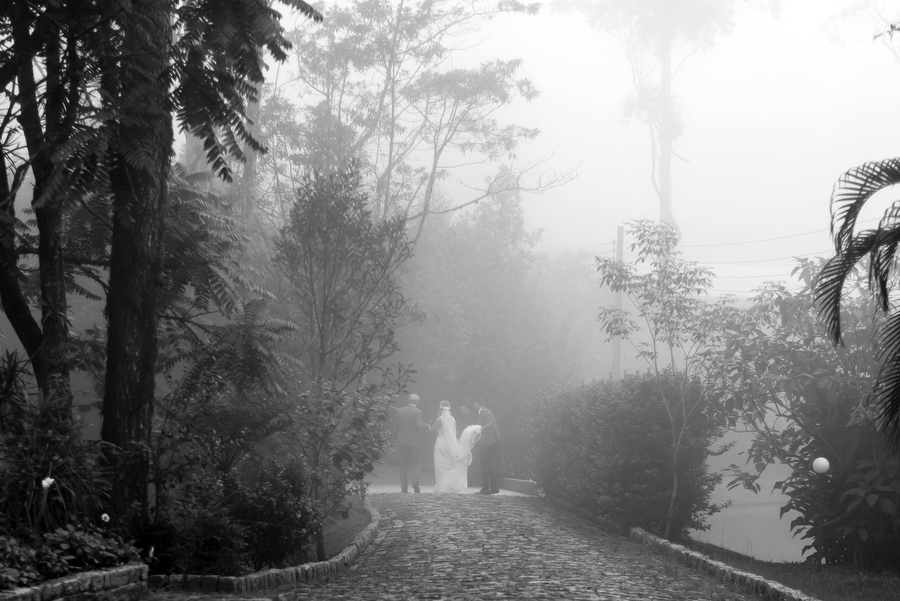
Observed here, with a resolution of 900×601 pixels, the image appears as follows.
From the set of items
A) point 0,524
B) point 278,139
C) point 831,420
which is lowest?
point 0,524

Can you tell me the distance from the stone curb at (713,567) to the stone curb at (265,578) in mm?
4158

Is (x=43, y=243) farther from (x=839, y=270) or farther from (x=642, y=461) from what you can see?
(x=642, y=461)

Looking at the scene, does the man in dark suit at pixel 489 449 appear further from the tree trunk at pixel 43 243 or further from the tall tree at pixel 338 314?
the tree trunk at pixel 43 243

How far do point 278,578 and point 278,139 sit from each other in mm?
20969

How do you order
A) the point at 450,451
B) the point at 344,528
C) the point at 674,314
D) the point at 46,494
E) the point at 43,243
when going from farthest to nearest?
the point at 450,451 → the point at 674,314 → the point at 344,528 → the point at 43,243 → the point at 46,494

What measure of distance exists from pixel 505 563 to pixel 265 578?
3.19 meters

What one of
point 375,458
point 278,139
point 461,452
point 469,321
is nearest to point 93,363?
point 375,458

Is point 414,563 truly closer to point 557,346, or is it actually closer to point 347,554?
point 347,554

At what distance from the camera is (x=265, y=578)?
9.27m

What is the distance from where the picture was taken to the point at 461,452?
77.1 feet

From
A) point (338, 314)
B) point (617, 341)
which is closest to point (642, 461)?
point (338, 314)

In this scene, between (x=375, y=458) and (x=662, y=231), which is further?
(x=662, y=231)

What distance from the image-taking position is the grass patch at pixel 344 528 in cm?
1315

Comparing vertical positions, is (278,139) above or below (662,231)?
above
